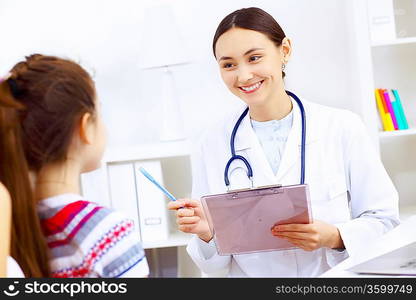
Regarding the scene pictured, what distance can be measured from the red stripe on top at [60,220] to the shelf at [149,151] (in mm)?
649

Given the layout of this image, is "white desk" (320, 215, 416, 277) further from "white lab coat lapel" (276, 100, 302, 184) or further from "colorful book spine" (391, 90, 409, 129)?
"colorful book spine" (391, 90, 409, 129)

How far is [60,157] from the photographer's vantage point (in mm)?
869

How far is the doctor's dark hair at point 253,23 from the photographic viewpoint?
4.17 ft

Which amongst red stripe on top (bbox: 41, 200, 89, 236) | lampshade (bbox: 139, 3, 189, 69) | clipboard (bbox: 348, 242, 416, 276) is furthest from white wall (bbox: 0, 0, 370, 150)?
red stripe on top (bbox: 41, 200, 89, 236)

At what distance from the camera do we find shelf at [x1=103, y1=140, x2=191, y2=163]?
4.96 ft

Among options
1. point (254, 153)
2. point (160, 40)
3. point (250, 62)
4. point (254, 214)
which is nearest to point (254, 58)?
point (250, 62)

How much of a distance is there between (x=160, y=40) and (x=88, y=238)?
2.76 ft

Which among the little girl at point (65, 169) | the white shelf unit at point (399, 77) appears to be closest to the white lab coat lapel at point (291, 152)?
the white shelf unit at point (399, 77)

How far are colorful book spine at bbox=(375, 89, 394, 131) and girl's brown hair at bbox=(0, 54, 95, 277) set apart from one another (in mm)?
831

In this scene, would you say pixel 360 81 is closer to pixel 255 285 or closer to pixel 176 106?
pixel 176 106

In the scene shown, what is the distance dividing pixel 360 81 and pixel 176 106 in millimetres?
370

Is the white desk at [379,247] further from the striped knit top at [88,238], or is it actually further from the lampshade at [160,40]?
the lampshade at [160,40]

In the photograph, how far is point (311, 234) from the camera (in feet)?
3.94

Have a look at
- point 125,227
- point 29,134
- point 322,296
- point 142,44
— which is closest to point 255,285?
point 322,296
